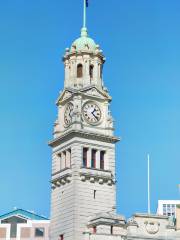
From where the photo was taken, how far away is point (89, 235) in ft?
291

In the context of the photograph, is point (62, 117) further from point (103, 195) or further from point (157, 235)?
point (157, 235)

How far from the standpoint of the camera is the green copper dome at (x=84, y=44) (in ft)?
351

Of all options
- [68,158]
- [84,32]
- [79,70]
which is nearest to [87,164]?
[68,158]

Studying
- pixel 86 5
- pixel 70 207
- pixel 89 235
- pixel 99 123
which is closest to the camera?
pixel 89 235

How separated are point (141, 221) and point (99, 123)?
58.8 feet

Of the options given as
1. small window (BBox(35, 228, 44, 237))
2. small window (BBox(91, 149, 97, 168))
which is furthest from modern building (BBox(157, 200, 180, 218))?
small window (BBox(91, 149, 97, 168))

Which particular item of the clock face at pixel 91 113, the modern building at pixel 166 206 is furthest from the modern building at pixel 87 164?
the modern building at pixel 166 206

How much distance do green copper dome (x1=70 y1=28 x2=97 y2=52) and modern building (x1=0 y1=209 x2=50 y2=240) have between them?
40155 mm

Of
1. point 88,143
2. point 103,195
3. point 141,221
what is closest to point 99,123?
point 88,143

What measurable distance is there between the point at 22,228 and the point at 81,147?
131ft

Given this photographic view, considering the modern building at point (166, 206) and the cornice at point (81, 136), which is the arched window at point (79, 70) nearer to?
the cornice at point (81, 136)

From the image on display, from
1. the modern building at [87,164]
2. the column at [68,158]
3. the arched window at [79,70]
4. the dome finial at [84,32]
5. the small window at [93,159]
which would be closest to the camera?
the modern building at [87,164]

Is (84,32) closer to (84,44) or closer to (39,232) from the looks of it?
(84,44)

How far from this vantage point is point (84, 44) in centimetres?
10750
